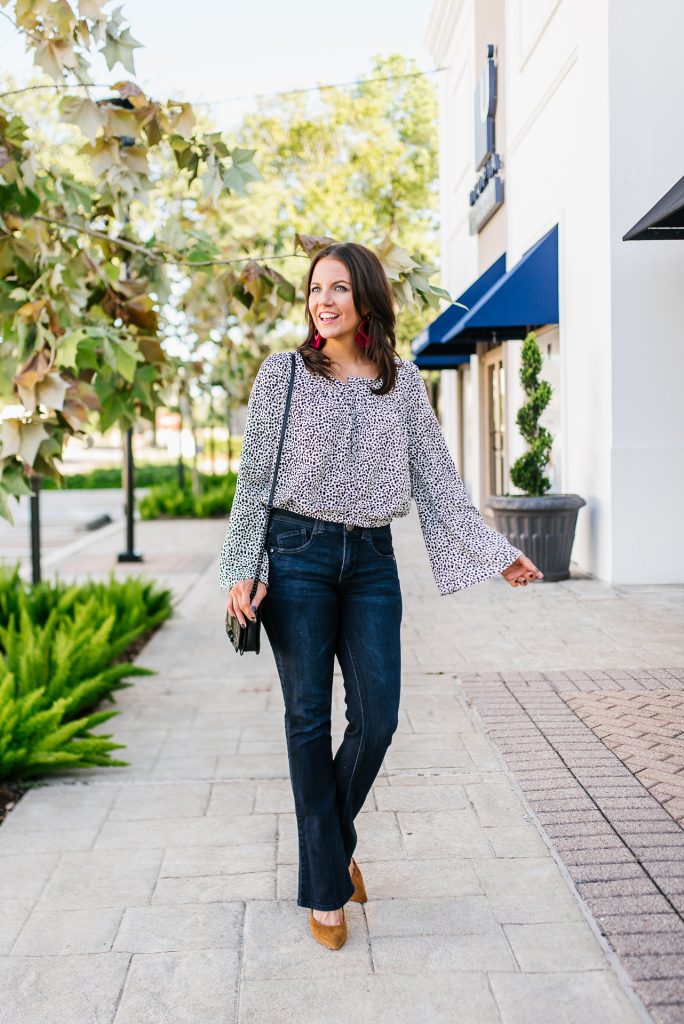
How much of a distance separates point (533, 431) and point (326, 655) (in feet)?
24.5

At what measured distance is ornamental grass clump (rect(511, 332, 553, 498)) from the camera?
10094mm

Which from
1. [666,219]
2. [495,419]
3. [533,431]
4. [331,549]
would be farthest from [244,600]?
[495,419]

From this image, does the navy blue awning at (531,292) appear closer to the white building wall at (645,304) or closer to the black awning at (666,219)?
the white building wall at (645,304)

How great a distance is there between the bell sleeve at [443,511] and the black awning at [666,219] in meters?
3.90

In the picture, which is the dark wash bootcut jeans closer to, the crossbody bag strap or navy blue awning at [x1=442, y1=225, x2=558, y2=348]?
the crossbody bag strap

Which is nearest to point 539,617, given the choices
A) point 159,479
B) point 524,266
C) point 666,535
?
point 666,535

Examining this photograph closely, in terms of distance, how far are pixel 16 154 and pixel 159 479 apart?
25.7 metres

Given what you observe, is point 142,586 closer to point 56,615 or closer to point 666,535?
point 56,615

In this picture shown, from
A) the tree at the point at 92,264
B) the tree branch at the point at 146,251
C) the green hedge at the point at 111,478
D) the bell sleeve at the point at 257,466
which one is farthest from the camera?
the green hedge at the point at 111,478

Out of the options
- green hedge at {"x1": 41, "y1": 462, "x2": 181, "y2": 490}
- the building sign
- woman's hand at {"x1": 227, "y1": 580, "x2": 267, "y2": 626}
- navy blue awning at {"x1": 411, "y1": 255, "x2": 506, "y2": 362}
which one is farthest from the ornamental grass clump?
green hedge at {"x1": 41, "y1": 462, "x2": 181, "y2": 490}

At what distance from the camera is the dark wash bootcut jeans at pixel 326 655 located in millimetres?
3016

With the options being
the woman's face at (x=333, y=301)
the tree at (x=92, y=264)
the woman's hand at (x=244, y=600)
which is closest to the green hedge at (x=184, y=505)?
the tree at (x=92, y=264)

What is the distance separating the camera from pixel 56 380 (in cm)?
367

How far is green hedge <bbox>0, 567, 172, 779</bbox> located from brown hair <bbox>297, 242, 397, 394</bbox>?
224 cm
